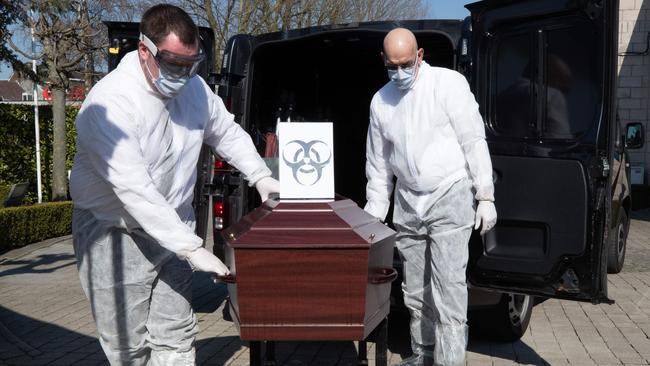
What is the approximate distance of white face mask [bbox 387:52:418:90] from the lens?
14.5 feet

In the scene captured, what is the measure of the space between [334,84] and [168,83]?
4495mm

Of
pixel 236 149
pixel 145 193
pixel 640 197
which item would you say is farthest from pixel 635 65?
pixel 145 193

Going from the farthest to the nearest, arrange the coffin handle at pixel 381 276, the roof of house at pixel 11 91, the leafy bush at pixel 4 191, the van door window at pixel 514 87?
the roof of house at pixel 11 91, the leafy bush at pixel 4 191, the van door window at pixel 514 87, the coffin handle at pixel 381 276

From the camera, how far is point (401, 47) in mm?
4352

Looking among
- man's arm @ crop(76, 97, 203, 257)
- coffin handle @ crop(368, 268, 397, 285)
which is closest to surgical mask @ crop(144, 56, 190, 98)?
man's arm @ crop(76, 97, 203, 257)

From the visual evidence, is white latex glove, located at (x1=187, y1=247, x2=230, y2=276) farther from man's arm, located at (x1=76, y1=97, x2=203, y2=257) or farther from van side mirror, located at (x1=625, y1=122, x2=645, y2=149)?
van side mirror, located at (x1=625, y1=122, x2=645, y2=149)

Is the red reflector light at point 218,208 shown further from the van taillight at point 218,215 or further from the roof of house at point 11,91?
the roof of house at point 11,91

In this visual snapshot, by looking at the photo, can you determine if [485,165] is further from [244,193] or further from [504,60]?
[244,193]

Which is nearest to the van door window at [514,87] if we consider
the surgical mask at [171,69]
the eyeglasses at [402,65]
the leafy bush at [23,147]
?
the eyeglasses at [402,65]

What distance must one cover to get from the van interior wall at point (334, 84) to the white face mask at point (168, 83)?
2.62 metres

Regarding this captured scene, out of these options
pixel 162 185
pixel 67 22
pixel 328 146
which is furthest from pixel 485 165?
pixel 67 22

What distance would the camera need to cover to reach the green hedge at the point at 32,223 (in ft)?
38.8

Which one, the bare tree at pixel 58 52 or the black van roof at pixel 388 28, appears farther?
the bare tree at pixel 58 52

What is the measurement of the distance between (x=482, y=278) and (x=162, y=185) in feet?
7.72
